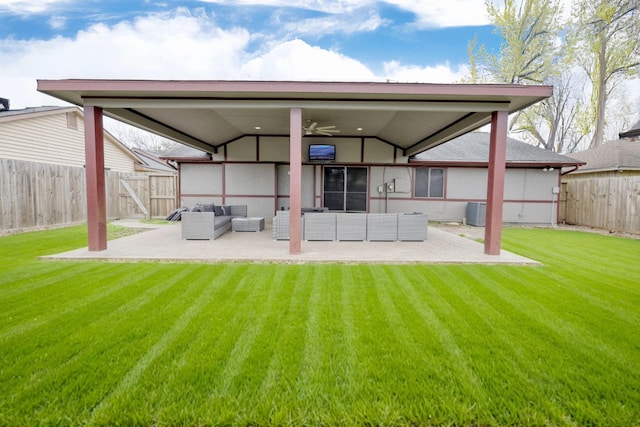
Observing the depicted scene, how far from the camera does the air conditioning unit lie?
31.8 feet

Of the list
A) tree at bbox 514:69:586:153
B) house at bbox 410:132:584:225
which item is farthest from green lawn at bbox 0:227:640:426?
tree at bbox 514:69:586:153

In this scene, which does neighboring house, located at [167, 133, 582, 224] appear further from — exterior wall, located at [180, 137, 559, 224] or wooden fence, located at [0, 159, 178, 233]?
wooden fence, located at [0, 159, 178, 233]

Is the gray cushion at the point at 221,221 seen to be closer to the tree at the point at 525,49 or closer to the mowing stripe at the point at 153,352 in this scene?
the mowing stripe at the point at 153,352

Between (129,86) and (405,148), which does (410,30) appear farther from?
(129,86)

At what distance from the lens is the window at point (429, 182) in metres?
10.5

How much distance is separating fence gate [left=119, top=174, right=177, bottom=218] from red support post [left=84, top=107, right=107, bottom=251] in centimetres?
623

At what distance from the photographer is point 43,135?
35.6 feet

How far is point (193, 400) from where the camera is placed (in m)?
1.60

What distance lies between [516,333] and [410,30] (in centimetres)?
1870

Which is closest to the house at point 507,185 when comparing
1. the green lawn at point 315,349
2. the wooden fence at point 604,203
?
the wooden fence at point 604,203

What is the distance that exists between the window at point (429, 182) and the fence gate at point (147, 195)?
9.00 meters

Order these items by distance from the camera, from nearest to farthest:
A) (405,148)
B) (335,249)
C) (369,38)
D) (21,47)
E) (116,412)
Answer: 1. (116,412)
2. (335,249)
3. (405,148)
4. (21,47)
5. (369,38)

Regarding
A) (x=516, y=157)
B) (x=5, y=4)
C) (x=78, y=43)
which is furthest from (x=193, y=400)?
(x=5, y=4)

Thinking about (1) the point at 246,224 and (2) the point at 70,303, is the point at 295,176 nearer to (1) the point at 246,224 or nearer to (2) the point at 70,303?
(1) the point at 246,224
